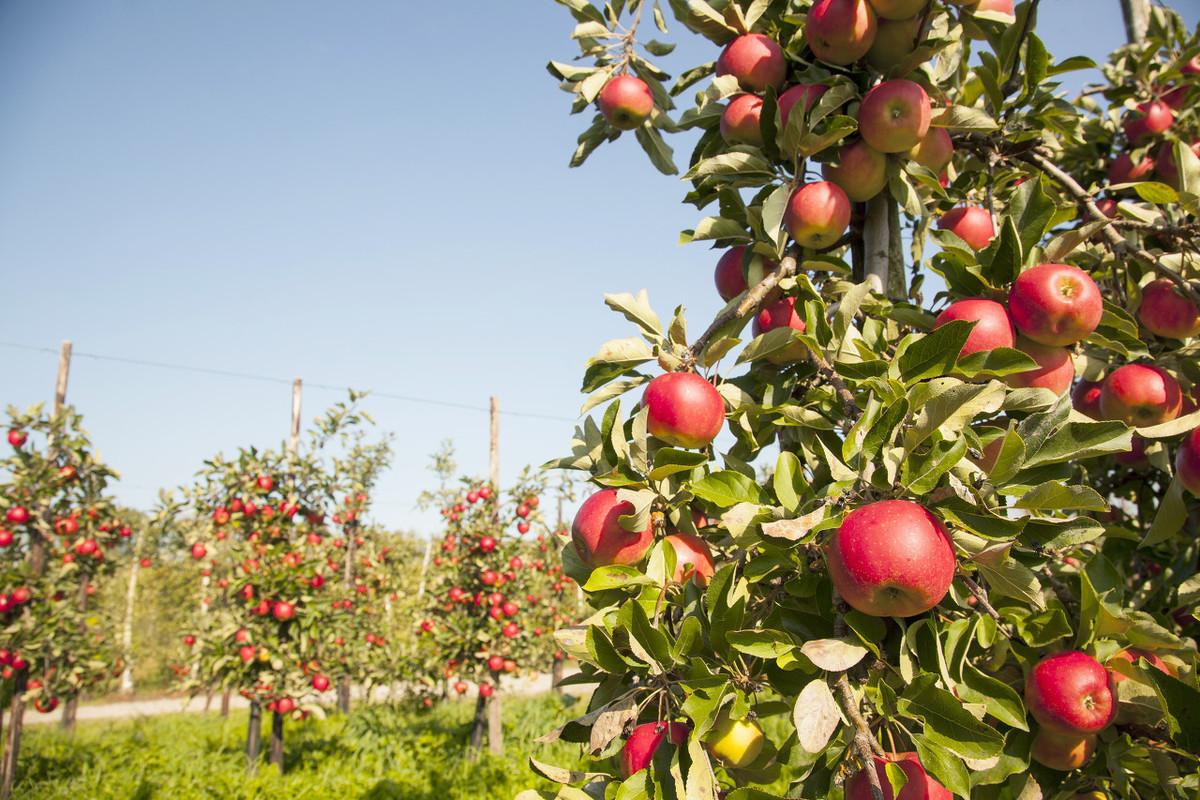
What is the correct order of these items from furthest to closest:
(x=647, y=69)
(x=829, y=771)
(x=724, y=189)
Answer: (x=647, y=69) < (x=724, y=189) < (x=829, y=771)

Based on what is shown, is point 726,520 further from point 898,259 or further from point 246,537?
point 246,537

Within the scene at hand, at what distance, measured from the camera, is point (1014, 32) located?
65.4 inches

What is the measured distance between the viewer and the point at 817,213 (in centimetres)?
146

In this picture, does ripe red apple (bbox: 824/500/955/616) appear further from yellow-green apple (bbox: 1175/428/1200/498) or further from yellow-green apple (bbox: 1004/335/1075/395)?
yellow-green apple (bbox: 1175/428/1200/498)

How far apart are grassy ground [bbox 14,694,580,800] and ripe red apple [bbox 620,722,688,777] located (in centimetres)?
498

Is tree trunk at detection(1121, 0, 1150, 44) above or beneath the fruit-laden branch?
above

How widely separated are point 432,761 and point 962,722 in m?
7.43

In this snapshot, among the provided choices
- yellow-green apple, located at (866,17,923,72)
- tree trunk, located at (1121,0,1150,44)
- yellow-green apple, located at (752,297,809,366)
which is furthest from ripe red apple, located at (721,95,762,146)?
tree trunk, located at (1121,0,1150,44)

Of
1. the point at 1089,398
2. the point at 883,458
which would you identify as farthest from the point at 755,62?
the point at 1089,398

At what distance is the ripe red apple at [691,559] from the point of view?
1273 mm

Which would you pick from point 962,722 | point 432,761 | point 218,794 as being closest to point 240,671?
point 218,794

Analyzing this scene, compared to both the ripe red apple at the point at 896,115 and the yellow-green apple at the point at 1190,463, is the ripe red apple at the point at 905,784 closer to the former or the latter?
the yellow-green apple at the point at 1190,463

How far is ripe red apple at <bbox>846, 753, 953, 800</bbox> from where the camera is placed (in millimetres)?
1021

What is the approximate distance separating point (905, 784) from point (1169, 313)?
55.5 inches
